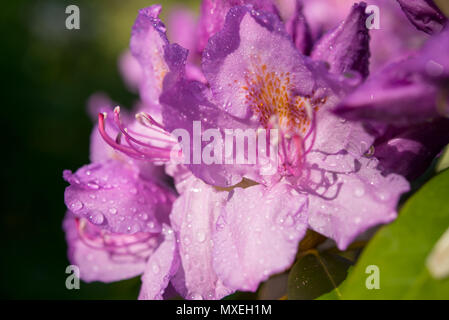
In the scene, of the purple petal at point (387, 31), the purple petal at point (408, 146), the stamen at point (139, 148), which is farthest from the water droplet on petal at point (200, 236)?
the purple petal at point (387, 31)

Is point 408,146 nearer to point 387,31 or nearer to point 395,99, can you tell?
point 395,99

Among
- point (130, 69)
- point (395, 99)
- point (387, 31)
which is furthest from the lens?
point (130, 69)

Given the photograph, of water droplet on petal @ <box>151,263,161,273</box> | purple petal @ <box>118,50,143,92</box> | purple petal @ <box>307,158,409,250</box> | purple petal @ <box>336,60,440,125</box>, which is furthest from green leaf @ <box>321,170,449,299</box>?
purple petal @ <box>118,50,143,92</box>

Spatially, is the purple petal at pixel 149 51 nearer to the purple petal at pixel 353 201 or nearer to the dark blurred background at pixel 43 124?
the purple petal at pixel 353 201

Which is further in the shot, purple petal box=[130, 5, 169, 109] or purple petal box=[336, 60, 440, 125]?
purple petal box=[130, 5, 169, 109]

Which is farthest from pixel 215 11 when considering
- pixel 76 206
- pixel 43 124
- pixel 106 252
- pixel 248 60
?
pixel 43 124

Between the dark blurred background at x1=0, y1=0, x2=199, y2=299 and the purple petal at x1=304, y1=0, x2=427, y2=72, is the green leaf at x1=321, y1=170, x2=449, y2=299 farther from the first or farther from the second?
the dark blurred background at x1=0, y1=0, x2=199, y2=299
